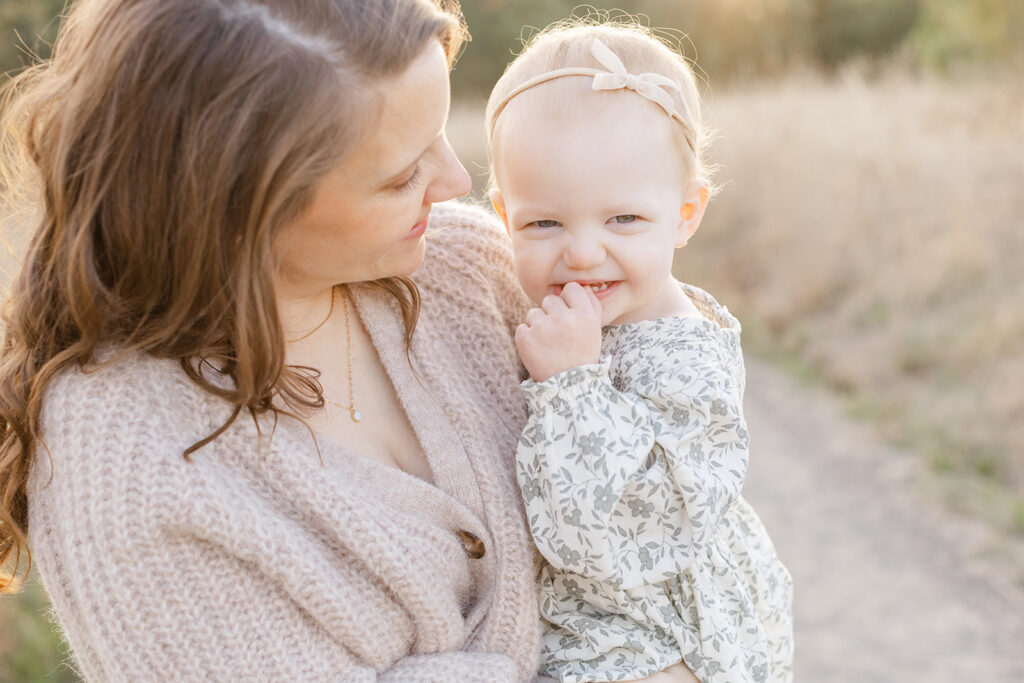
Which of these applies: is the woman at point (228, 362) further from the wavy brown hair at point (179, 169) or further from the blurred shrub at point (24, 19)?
the blurred shrub at point (24, 19)

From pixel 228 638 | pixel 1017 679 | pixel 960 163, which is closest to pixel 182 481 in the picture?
pixel 228 638

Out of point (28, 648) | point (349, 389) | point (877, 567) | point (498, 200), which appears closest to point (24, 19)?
point (28, 648)

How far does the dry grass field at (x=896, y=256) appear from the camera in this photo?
5082 mm

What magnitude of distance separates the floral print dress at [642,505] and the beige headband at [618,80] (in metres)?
0.39

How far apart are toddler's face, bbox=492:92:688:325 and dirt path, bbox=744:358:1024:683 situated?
8.53ft

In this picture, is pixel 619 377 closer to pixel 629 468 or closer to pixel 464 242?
pixel 629 468

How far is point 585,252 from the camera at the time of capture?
1.71 meters

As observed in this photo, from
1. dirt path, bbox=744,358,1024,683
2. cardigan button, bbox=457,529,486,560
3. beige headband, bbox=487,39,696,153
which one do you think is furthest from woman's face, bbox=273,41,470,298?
dirt path, bbox=744,358,1024,683

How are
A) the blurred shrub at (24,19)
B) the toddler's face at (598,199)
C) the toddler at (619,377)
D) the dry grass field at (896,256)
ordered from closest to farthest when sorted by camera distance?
the toddler at (619,377) → the toddler's face at (598,199) → the dry grass field at (896,256) → the blurred shrub at (24,19)

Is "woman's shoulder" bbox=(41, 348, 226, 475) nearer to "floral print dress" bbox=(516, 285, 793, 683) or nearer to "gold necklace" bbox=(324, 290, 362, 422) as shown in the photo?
"gold necklace" bbox=(324, 290, 362, 422)

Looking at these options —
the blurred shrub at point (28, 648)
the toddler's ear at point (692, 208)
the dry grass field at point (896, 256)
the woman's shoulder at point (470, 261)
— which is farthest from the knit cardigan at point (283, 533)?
the dry grass field at point (896, 256)

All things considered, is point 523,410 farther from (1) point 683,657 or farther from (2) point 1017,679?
(2) point 1017,679

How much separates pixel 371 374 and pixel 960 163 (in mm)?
6671

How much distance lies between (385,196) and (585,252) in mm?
384
